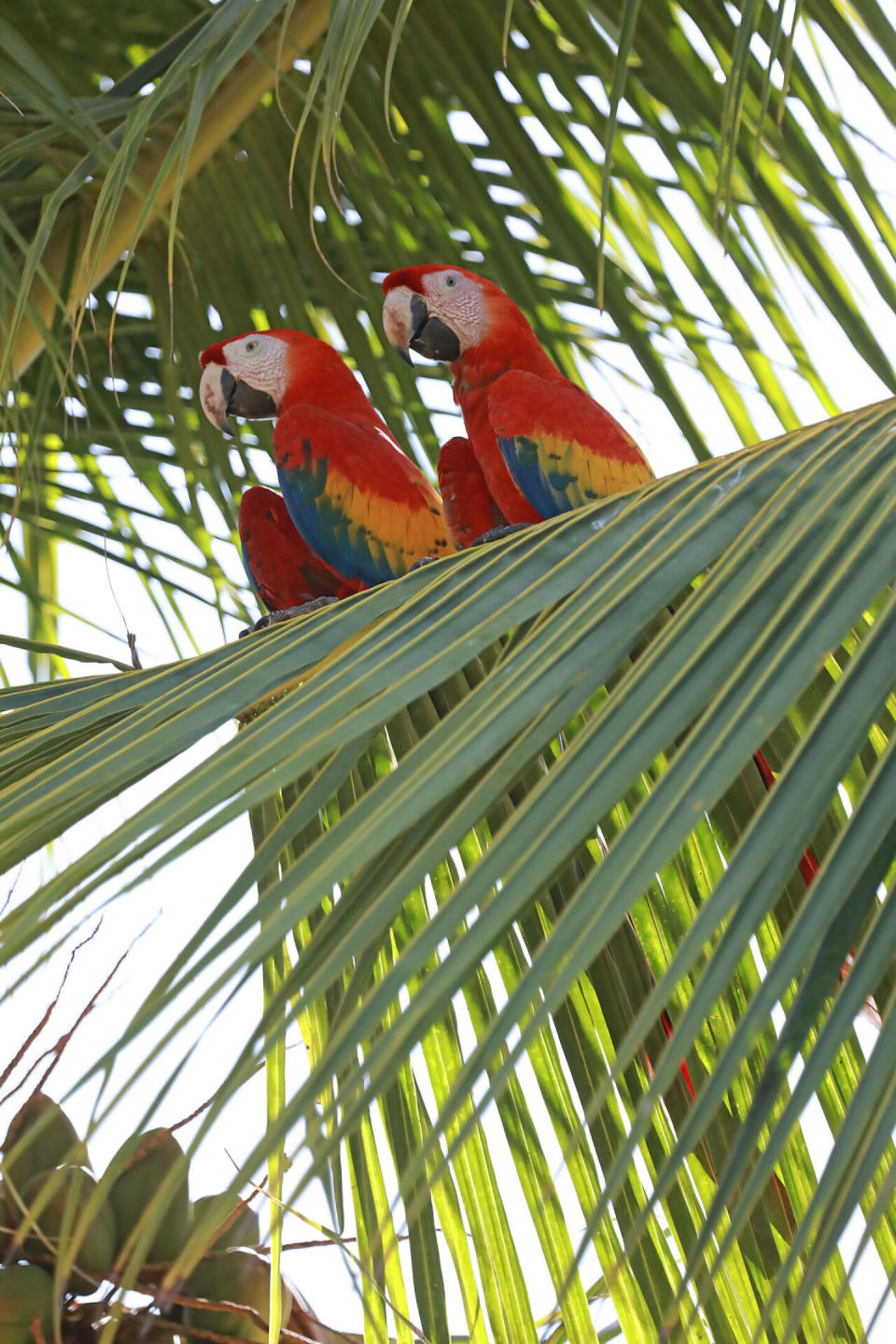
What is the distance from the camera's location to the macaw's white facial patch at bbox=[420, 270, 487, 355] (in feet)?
2.87

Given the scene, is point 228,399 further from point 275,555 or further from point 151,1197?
point 151,1197

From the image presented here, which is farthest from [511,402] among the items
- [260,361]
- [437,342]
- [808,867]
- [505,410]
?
[808,867]

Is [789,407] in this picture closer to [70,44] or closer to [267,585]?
[267,585]

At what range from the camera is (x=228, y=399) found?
99 cm

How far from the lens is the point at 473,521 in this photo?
3.03 ft

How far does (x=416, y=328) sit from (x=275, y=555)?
0.70 feet

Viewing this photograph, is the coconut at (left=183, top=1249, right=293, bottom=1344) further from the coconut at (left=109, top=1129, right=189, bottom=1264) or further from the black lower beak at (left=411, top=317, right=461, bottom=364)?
the black lower beak at (left=411, top=317, right=461, bottom=364)

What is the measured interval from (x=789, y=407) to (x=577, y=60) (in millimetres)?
317

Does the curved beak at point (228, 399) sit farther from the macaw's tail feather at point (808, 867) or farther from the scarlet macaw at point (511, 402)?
the macaw's tail feather at point (808, 867)

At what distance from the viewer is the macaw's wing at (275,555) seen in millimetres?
983

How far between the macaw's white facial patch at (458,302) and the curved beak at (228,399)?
170 millimetres

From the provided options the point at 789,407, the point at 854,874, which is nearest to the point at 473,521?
the point at 789,407

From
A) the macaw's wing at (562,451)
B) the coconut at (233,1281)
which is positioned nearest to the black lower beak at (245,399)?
the macaw's wing at (562,451)

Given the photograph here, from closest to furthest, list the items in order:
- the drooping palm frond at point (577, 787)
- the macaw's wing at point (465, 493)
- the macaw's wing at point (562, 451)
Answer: the drooping palm frond at point (577, 787)
the macaw's wing at point (562, 451)
the macaw's wing at point (465, 493)
